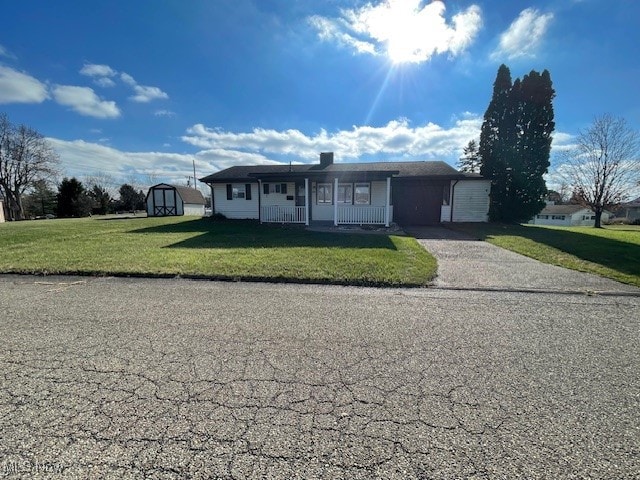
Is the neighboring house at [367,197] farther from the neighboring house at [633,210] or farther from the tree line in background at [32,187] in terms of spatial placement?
the neighboring house at [633,210]

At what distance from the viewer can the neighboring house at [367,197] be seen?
15711mm

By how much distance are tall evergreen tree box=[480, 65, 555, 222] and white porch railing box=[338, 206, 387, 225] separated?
8.02 m

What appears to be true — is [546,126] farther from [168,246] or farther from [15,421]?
[15,421]

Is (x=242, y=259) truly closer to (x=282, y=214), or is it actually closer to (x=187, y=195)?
(x=282, y=214)

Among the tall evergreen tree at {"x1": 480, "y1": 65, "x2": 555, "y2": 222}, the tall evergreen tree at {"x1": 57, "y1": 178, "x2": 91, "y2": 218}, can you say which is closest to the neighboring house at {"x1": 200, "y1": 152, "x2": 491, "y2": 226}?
the tall evergreen tree at {"x1": 480, "y1": 65, "x2": 555, "y2": 222}

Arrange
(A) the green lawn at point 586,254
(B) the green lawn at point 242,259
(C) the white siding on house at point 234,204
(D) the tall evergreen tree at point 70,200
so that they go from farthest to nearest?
(D) the tall evergreen tree at point 70,200
(C) the white siding on house at point 234,204
(A) the green lawn at point 586,254
(B) the green lawn at point 242,259

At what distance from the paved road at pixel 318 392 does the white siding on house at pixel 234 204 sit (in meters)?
15.2

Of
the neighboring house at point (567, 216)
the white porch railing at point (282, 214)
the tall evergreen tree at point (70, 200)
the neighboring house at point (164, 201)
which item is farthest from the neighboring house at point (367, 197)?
the neighboring house at point (567, 216)

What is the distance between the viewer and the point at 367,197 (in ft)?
54.1

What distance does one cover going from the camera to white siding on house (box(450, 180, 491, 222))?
1767 centimetres

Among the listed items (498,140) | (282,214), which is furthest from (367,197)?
(498,140)

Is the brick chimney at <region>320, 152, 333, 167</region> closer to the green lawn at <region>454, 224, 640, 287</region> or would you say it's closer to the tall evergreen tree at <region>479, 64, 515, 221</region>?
the tall evergreen tree at <region>479, 64, 515, 221</region>

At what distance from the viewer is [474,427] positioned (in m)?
1.97

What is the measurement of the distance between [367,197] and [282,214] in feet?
16.2
